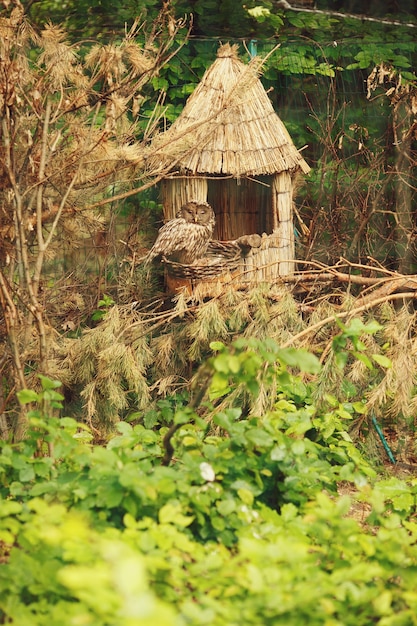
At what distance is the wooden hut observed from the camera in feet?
14.5

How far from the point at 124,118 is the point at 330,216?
1992mm

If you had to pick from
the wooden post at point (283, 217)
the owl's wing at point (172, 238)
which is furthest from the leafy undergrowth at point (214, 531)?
the wooden post at point (283, 217)

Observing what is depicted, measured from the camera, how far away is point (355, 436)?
14.0ft

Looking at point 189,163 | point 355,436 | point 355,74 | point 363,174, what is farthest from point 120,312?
point 355,74

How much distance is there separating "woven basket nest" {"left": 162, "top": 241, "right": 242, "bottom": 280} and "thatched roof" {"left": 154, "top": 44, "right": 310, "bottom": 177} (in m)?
0.43

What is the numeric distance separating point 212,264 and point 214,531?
221 centimetres

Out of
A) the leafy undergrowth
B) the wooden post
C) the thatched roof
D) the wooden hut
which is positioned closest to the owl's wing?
the wooden hut

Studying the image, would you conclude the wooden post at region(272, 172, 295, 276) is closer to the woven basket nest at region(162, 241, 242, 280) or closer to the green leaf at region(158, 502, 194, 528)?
the woven basket nest at region(162, 241, 242, 280)

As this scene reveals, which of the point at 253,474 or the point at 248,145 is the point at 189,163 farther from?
the point at 253,474

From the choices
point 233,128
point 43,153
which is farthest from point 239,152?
point 43,153

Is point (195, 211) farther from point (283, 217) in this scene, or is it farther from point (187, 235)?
point (283, 217)

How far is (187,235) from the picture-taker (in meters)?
4.41

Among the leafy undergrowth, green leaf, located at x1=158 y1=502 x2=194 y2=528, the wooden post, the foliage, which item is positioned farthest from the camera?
the wooden post

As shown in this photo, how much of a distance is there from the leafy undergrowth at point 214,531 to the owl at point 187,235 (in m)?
1.56
